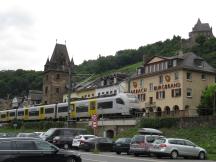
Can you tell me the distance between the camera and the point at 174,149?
34.8 m

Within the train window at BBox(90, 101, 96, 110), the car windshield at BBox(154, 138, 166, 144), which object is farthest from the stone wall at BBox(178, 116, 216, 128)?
the car windshield at BBox(154, 138, 166, 144)

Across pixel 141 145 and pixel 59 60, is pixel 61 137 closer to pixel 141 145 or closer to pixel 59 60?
pixel 141 145

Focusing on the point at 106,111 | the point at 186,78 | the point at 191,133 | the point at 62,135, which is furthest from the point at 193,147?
the point at 186,78

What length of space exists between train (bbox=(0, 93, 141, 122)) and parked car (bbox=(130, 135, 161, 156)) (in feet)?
67.3

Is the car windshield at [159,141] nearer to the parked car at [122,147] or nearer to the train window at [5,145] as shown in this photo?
the parked car at [122,147]

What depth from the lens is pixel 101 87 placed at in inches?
3959

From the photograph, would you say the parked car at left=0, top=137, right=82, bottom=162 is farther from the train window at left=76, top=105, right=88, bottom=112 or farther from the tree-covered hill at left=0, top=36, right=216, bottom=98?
the tree-covered hill at left=0, top=36, right=216, bottom=98

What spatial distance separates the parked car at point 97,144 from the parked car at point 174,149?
23.0ft

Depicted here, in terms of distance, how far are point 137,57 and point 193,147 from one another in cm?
15217

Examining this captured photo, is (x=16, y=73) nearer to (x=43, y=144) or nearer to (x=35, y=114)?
(x=35, y=114)

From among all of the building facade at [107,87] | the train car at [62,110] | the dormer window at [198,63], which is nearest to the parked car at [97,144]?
the train car at [62,110]

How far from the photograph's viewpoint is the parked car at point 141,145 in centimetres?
3600

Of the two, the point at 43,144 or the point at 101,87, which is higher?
the point at 101,87

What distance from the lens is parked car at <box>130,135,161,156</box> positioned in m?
36.0
